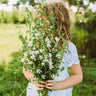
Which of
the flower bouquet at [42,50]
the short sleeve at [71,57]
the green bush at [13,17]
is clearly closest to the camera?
the flower bouquet at [42,50]

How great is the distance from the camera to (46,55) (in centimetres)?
144

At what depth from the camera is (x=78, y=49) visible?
6250 millimetres

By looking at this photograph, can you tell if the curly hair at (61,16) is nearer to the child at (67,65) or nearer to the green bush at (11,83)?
the child at (67,65)

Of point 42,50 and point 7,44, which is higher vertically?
point 42,50

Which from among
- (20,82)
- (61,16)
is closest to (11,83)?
(20,82)

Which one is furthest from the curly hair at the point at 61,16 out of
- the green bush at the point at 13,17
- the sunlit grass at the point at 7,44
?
the green bush at the point at 13,17

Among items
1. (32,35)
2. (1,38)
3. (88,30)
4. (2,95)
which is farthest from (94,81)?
(1,38)

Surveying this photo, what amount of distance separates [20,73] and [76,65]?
255 centimetres

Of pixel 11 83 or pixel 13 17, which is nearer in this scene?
pixel 11 83

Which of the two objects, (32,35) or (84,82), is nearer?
(32,35)

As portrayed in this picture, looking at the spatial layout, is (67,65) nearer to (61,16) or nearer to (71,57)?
(71,57)

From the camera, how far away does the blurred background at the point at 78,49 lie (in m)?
3.31

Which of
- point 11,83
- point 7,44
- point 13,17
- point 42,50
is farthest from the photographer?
point 13,17

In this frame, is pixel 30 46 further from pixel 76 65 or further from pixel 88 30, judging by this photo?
pixel 88 30
